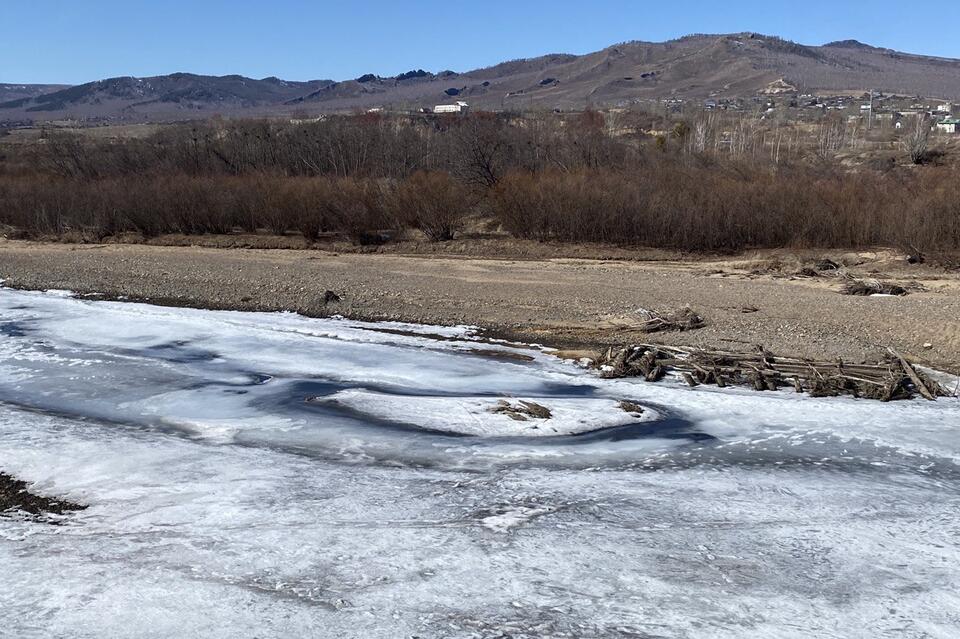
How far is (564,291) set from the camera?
24.4 m

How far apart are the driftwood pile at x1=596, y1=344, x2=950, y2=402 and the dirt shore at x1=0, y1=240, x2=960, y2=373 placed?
1.19 m

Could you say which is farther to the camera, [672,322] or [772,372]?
[672,322]

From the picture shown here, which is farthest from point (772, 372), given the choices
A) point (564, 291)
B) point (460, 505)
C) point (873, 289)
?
point (564, 291)

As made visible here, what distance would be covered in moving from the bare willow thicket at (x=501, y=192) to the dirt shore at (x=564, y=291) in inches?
61.4

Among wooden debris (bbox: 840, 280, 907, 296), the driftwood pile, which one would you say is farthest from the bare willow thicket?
the driftwood pile

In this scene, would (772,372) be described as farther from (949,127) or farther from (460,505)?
(949,127)

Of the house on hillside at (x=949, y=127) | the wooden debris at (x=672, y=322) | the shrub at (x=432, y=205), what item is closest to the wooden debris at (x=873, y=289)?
the wooden debris at (x=672, y=322)

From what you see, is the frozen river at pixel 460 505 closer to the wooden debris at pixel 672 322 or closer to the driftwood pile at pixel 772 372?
the driftwood pile at pixel 772 372

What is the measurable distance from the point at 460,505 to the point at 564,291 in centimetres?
1402

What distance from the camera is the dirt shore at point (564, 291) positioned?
62.3 ft

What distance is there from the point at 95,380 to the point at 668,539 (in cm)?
1184

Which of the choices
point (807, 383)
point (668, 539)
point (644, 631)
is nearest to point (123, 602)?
point (644, 631)

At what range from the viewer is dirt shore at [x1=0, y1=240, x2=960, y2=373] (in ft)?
62.3

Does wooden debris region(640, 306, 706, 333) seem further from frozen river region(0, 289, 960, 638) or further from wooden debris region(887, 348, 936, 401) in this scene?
wooden debris region(887, 348, 936, 401)
